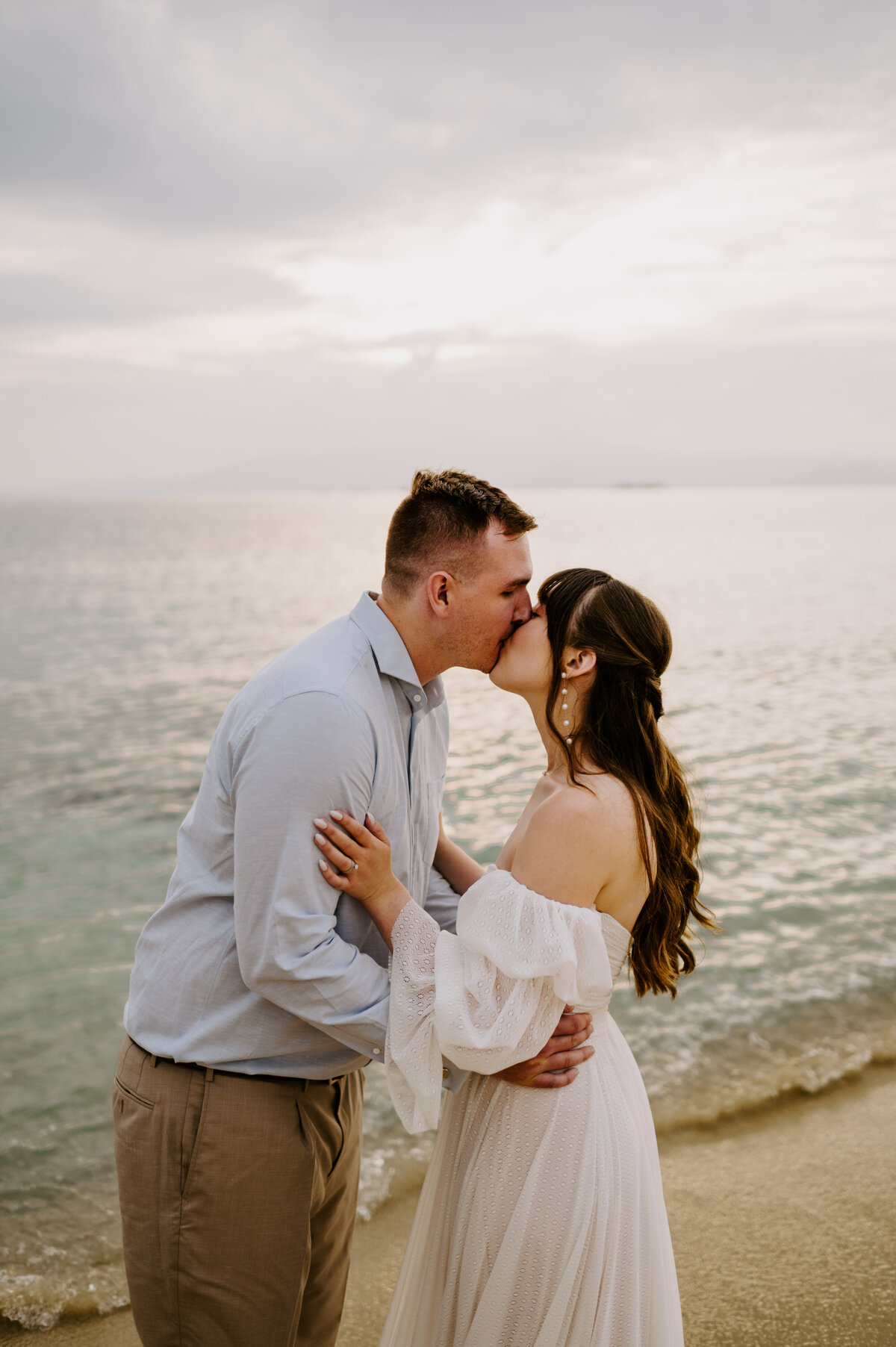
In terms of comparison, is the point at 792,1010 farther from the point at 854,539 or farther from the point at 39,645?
the point at 854,539

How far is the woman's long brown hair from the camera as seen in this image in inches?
109

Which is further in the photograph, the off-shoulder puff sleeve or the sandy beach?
the sandy beach

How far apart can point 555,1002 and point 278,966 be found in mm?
699

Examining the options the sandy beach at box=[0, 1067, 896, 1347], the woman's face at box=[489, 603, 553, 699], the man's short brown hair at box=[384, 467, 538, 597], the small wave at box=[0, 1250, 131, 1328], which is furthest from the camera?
the small wave at box=[0, 1250, 131, 1328]

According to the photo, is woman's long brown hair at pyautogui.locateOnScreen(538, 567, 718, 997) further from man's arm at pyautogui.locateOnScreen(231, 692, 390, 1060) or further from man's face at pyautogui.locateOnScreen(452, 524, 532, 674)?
man's arm at pyautogui.locateOnScreen(231, 692, 390, 1060)

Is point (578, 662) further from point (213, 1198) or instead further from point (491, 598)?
point (213, 1198)

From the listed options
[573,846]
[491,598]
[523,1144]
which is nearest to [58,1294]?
[523,1144]

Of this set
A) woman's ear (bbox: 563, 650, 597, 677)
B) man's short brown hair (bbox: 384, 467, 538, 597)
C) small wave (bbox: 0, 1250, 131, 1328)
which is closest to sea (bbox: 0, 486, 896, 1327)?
small wave (bbox: 0, 1250, 131, 1328)

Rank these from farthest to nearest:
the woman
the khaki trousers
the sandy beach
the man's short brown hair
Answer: the sandy beach
the man's short brown hair
the khaki trousers
the woman

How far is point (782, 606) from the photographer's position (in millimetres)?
30188

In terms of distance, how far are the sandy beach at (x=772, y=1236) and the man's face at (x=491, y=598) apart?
2.95m

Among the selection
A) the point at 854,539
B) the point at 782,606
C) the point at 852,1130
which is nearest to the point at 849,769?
the point at 852,1130

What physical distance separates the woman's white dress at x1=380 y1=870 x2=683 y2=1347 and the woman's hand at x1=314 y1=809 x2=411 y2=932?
58mm

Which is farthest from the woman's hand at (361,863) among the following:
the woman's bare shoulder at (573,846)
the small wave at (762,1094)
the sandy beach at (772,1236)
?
the small wave at (762,1094)
